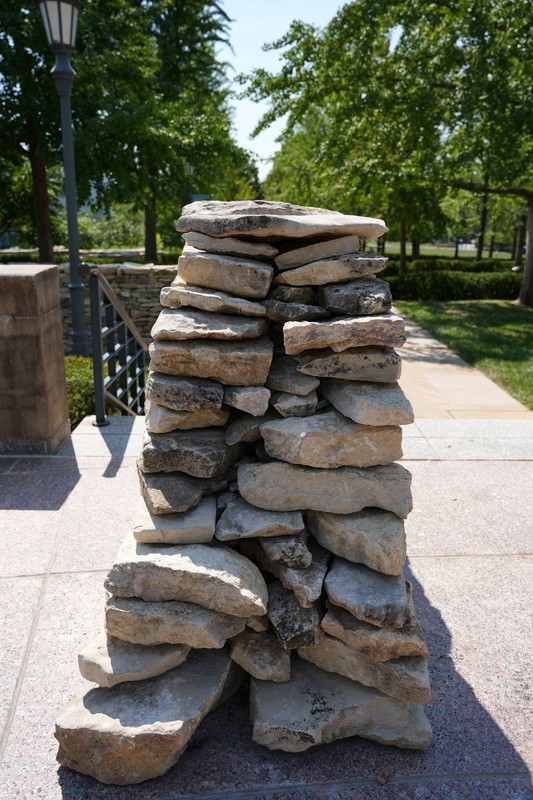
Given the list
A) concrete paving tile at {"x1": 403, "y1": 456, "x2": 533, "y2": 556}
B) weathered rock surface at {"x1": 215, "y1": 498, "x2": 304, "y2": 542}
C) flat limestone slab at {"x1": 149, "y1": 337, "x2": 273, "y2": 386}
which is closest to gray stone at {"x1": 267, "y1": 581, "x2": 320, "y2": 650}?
weathered rock surface at {"x1": 215, "y1": 498, "x2": 304, "y2": 542}

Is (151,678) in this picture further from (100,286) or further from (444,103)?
(444,103)

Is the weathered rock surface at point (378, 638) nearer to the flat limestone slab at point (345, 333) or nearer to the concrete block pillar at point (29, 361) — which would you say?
the flat limestone slab at point (345, 333)

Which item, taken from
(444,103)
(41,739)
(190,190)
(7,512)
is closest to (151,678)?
(41,739)

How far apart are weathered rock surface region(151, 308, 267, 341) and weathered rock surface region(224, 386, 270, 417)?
221 millimetres

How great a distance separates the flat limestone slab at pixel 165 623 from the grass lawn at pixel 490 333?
6190 millimetres

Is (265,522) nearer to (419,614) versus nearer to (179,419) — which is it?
(179,419)

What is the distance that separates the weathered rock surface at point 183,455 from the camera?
2541 mm

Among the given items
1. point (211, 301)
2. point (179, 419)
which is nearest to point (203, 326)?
point (211, 301)

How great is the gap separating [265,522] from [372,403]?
62cm

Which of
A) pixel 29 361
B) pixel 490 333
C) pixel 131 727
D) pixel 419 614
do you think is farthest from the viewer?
pixel 490 333

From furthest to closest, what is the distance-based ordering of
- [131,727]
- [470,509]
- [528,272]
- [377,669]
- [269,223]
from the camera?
[528,272]
[470,509]
[269,223]
[377,669]
[131,727]

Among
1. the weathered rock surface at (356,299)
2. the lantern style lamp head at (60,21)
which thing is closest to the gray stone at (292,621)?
the weathered rock surface at (356,299)

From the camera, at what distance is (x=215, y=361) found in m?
2.51

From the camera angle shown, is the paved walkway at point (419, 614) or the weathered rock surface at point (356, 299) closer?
the paved walkway at point (419, 614)
